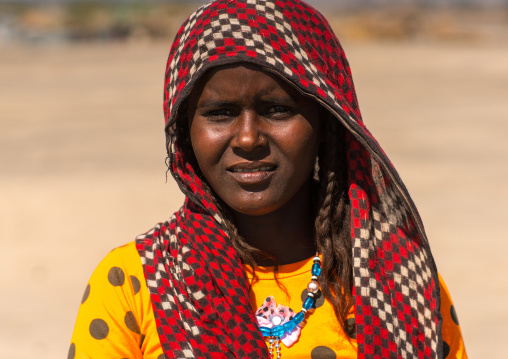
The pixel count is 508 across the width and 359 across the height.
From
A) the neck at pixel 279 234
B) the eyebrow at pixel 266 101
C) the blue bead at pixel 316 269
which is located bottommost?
the blue bead at pixel 316 269

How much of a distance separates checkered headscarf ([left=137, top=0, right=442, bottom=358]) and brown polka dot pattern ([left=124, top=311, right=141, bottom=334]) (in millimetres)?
68

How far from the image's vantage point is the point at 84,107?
51.0 ft

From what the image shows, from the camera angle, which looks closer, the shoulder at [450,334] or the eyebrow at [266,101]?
the eyebrow at [266,101]

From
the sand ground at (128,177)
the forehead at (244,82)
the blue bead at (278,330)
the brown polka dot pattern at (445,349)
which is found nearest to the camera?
the forehead at (244,82)

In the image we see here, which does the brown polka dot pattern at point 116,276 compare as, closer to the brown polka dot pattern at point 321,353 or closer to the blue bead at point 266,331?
the blue bead at point 266,331

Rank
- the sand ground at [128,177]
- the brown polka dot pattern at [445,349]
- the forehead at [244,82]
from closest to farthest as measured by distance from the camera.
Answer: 1. the forehead at [244,82]
2. the brown polka dot pattern at [445,349]
3. the sand ground at [128,177]

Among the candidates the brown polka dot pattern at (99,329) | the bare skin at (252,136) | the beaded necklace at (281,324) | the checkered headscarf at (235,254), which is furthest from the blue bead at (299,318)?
the brown polka dot pattern at (99,329)

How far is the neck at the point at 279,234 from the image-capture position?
240 centimetres

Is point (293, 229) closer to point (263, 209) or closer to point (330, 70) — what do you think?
point (263, 209)

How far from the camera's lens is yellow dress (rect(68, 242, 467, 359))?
7.06 ft

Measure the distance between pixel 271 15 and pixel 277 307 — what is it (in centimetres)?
82

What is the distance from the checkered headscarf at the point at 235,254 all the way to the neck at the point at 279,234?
121 mm

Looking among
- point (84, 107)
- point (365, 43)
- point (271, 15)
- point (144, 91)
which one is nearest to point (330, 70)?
point (271, 15)

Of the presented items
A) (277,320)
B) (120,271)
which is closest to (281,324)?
(277,320)
